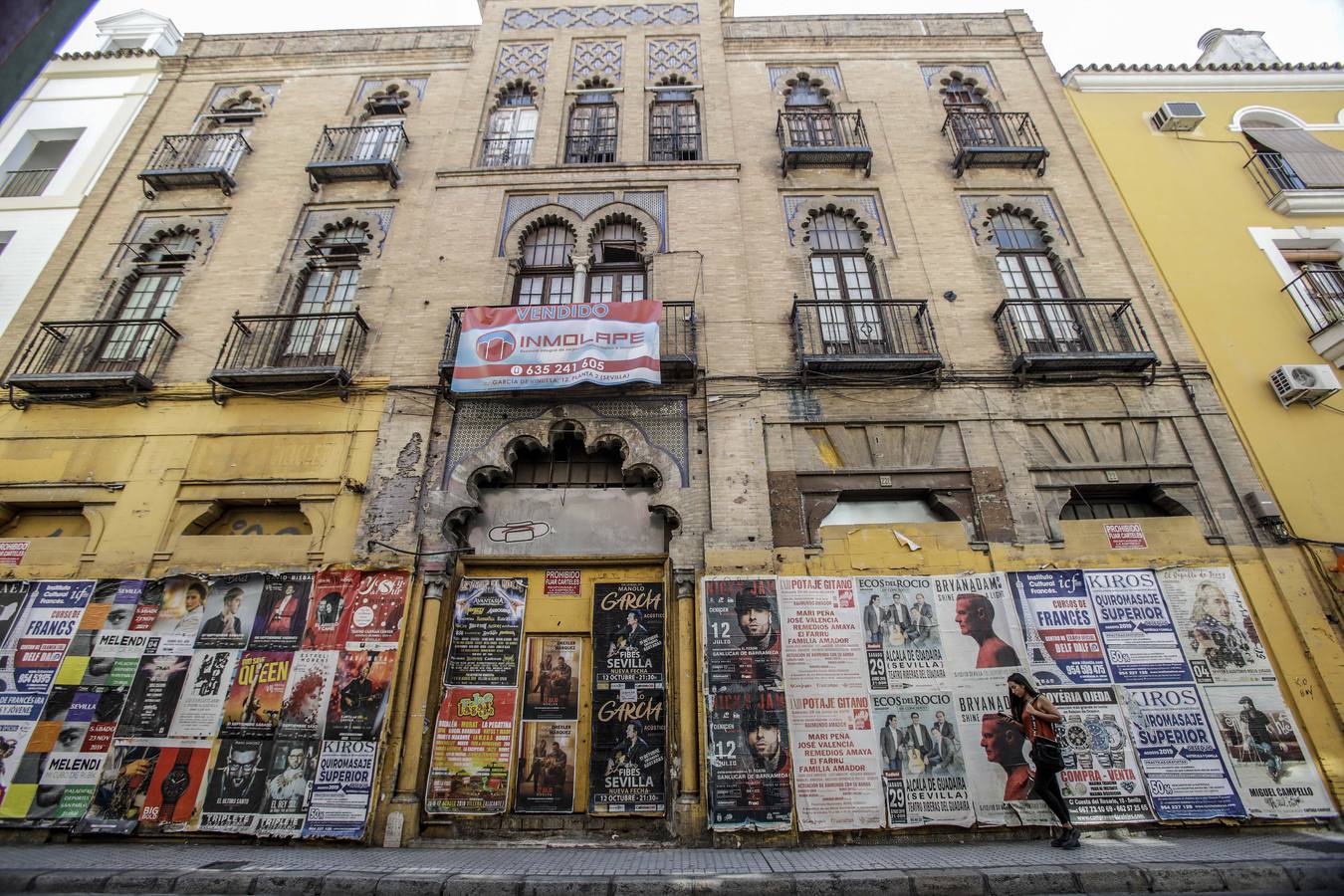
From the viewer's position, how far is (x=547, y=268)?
34.0 feet

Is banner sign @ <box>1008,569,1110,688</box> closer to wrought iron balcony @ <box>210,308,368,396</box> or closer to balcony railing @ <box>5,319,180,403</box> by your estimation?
wrought iron balcony @ <box>210,308,368,396</box>

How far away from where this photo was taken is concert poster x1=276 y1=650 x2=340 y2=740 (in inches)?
273

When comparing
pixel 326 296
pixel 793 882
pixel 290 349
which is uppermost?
pixel 326 296

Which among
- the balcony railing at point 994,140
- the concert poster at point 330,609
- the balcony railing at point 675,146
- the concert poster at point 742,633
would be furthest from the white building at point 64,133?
the balcony railing at point 994,140

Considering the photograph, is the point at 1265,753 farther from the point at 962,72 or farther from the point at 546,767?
the point at 962,72

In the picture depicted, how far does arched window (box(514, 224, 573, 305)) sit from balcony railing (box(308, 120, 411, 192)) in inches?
124

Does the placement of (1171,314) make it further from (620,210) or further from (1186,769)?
(620,210)

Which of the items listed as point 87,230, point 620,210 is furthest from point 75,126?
point 620,210

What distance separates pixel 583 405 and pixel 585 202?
4.33 metres

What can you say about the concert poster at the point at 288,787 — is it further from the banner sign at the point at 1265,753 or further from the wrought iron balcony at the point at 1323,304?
the wrought iron balcony at the point at 1323,304

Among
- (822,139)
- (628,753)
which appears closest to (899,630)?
(628,753)

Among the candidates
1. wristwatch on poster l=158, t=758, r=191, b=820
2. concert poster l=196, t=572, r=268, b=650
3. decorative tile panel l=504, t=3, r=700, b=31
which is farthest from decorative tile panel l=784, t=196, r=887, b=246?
wristwatch on poster l=158, t=758, r=191, b=820

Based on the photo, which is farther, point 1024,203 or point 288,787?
point 1024,203

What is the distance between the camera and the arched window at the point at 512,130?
11.6 metres
